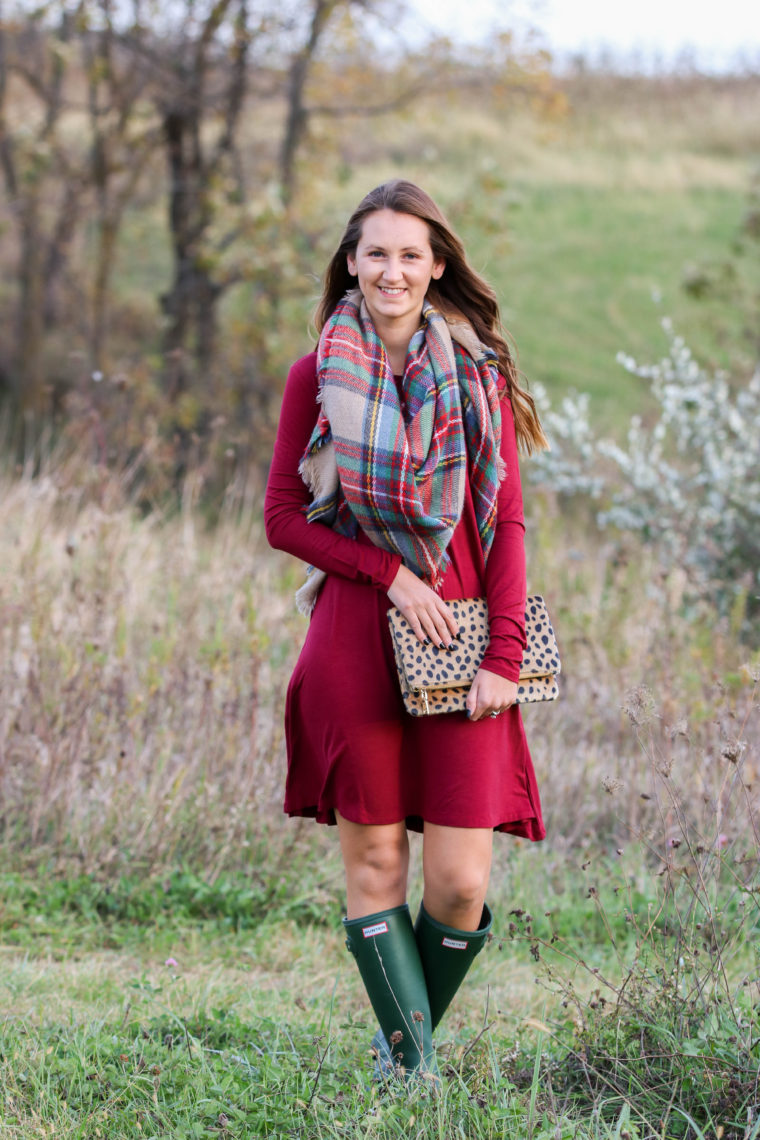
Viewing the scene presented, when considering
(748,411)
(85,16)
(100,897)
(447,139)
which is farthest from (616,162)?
(100,897)

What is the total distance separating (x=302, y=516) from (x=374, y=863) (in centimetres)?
78

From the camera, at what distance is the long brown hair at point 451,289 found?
2.52 metres

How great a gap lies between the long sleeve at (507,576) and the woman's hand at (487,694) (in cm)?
2

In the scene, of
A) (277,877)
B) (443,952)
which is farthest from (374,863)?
(277,877)

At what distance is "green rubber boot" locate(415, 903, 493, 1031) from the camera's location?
97.7 inches

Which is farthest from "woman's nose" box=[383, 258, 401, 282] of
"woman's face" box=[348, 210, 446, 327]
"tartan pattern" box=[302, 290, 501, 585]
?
"tartan pattern" box=[302, 290, 501, 585]

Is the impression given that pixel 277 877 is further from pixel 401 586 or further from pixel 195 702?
pixel 401 586

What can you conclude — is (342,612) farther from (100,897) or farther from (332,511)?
(100,897)

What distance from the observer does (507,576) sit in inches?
96.3

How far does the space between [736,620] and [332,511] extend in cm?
334

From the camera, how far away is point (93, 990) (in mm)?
3055

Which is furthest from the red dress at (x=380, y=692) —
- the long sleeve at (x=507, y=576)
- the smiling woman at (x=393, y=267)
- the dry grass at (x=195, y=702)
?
the dry grass at (x=195, y=702)

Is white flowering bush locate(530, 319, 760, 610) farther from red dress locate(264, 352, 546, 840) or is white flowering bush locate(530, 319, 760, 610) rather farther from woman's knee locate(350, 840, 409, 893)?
woman's knee locate(350, 840, 409, 893)

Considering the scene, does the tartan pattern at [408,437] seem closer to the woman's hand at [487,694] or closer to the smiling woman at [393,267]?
the smiling woman at [393,267]
